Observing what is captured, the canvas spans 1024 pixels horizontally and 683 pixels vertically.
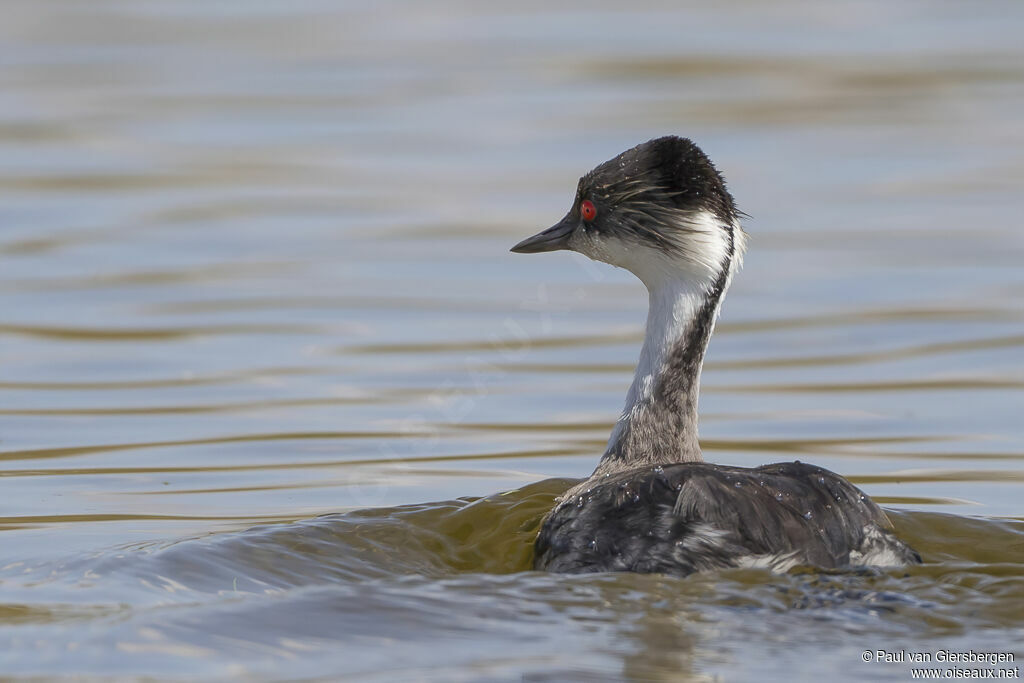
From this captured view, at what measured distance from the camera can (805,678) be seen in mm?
5676

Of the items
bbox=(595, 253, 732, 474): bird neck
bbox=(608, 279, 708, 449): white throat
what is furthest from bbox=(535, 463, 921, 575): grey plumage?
bbox=(608, 279, 708, 449): white throat

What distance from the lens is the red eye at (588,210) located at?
832 centimetres

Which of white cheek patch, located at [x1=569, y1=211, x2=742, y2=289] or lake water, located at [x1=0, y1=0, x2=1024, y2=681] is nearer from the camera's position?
lake water, located at [x1=0, y1=0, x2=1024, y2=681]

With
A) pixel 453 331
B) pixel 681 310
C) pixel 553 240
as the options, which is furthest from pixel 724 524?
pixel 453 331

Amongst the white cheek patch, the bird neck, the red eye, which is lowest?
the bird neck

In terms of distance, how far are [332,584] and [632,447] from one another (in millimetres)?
1653

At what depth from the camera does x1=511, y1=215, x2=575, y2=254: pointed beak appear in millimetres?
8500

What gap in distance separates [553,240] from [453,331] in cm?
379

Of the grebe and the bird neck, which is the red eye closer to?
the grebe

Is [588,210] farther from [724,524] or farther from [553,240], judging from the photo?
[724,524]

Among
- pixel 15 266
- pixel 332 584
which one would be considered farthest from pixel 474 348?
pixel 332 584

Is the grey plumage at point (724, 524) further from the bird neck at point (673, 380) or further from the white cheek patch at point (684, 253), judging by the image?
the white cheek patch at point (684, 253)

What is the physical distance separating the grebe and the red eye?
10 millimetres

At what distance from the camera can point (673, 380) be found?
8.05 meters
